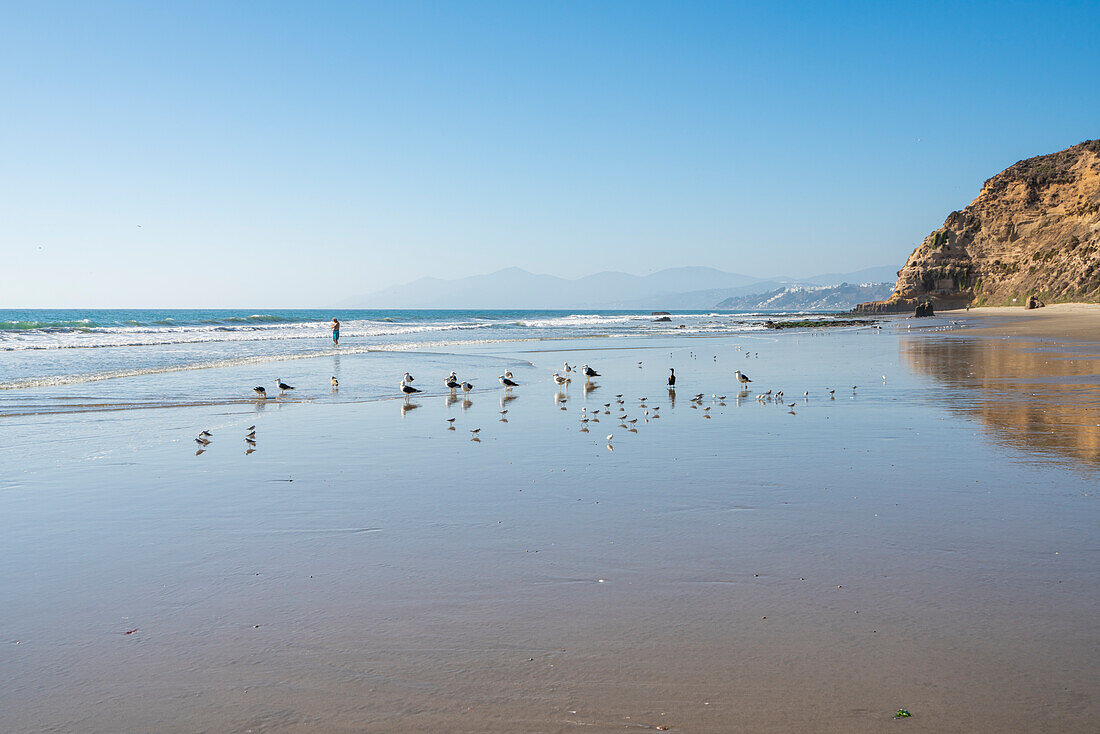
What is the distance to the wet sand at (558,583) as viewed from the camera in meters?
3.73

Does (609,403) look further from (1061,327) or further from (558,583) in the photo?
(1061,327)

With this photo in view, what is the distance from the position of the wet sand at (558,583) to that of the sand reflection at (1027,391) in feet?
0.56

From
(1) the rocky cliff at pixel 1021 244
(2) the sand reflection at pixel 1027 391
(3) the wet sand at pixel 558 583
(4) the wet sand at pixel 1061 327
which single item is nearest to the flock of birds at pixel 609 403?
(3) the wet sand at pixel 558 583

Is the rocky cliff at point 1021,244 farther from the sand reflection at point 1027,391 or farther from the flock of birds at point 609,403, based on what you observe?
the flock of birds at point 609,403

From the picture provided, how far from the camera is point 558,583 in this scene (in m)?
5.27

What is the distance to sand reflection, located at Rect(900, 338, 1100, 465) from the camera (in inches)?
403

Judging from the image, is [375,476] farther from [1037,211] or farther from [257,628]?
[1037,211]

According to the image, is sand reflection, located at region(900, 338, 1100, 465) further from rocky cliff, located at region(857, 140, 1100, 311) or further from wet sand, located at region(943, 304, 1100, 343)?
rocky cliff, located at region(857, 140, 1100, 311)

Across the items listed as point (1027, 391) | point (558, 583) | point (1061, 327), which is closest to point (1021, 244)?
point (1061, 327)

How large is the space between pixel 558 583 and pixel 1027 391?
14192 mm

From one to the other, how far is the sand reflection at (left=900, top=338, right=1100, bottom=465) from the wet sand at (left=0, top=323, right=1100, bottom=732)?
17 cm

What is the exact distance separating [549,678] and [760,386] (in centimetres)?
1527

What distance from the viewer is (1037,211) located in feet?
268

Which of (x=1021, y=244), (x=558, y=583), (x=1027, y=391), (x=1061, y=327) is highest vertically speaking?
(x=1021, y=244)
